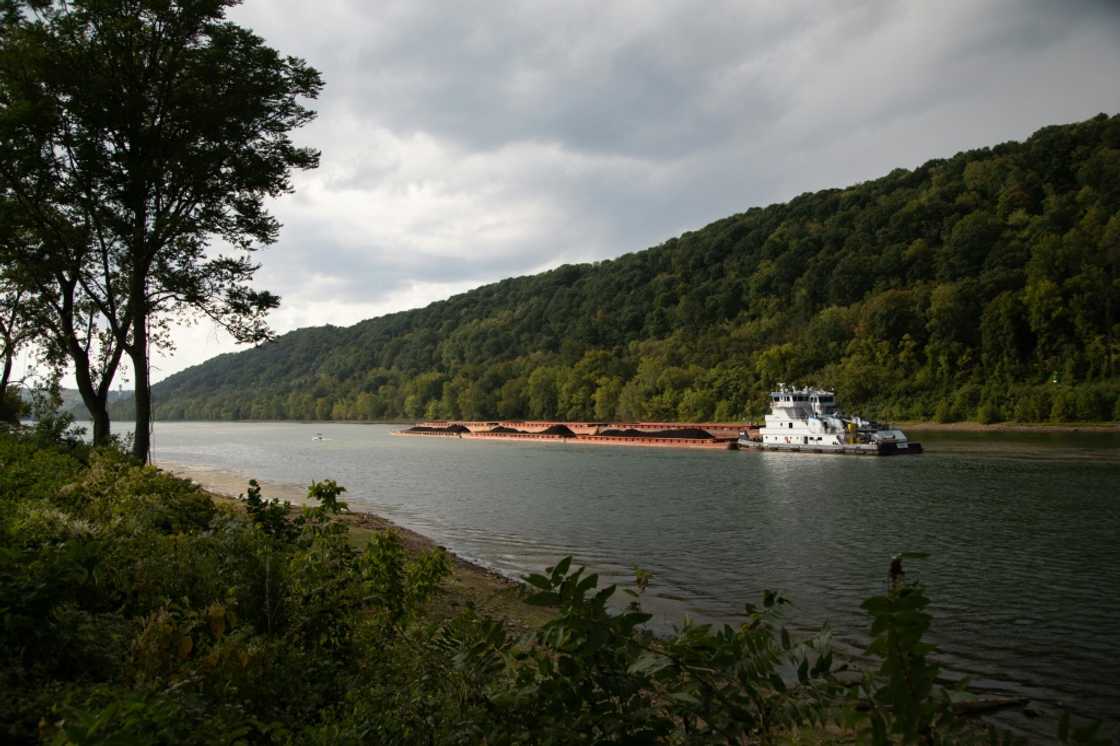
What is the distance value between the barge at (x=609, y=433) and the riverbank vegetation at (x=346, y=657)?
56000mm

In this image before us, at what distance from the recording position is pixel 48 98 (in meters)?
15.9

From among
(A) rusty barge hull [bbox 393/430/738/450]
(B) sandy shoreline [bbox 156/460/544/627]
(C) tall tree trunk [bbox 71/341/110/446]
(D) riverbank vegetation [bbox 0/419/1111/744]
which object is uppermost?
(C) tall tree trunk [bbox 71/341/110/446]

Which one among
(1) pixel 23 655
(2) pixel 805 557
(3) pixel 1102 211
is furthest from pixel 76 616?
(3) pixel 1102 211

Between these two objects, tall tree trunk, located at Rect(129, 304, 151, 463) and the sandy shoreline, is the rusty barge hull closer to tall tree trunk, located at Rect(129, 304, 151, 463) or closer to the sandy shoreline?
the sandy shoreline

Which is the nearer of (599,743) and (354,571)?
(599,743)

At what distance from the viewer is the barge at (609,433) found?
221ft

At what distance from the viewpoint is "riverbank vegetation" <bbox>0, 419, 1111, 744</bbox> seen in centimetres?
271

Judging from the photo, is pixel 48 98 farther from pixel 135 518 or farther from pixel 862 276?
pixel 862 276

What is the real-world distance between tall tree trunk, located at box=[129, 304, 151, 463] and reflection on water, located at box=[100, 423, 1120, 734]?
8639mm

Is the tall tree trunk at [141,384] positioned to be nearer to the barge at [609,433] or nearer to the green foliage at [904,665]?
the green foliage at [904,665]

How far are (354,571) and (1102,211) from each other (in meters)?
114

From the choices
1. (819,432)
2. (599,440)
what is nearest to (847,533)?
(819,432)

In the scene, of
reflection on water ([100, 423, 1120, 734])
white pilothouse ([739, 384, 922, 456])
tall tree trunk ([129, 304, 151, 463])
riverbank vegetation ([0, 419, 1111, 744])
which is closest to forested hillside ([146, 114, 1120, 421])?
white pilothouse ([739, 384, 922, 456])

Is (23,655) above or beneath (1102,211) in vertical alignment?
beneath
